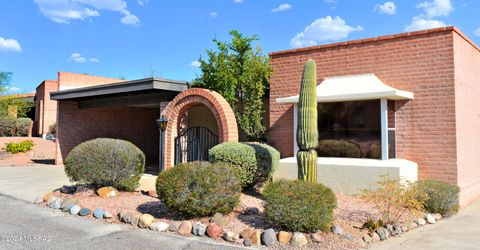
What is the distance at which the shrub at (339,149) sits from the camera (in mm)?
10009

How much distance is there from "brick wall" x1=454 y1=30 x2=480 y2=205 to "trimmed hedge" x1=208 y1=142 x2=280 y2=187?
15.0ft

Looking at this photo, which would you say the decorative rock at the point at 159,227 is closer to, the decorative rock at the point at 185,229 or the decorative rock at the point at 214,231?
the decorative rock at the point at 185,229

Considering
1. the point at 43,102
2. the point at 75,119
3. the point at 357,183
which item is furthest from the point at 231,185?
the point at 43,102

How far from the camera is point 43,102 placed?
26578mm

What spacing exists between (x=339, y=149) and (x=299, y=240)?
5.16 metres

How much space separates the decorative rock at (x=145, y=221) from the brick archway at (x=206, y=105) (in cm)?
426

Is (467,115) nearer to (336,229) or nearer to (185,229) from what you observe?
(336,229)

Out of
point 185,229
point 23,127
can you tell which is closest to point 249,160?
point 185,229

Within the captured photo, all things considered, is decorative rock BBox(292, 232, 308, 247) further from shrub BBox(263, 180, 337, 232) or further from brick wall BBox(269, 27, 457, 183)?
brick wall BBox(269, 27, 457, 183)

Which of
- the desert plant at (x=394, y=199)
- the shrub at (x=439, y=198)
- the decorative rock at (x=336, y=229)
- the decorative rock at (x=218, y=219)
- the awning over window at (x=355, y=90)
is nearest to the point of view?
the decorative rock at (x=336, y=229)

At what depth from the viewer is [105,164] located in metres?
8.92

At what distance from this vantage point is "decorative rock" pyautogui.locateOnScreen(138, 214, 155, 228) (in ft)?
21.4

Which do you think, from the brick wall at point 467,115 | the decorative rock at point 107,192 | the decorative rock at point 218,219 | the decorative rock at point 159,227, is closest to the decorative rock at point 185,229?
the decorative rock at point 159,227

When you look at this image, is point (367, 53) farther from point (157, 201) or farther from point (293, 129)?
point (157, 201)
